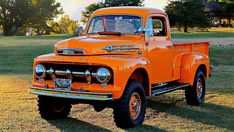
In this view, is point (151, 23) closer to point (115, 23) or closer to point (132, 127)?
point (115, 23)

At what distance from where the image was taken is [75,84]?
26.2ft

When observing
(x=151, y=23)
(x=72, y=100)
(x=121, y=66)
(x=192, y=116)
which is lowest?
(x=192, y=116)

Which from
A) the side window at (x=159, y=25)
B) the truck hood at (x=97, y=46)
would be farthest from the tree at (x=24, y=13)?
the truck hood at (x=97, y=46)

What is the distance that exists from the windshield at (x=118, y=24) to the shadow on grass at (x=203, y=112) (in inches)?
75.8

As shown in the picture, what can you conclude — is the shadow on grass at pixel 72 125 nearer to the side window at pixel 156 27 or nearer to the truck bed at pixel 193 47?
the side window at pixel 156 27

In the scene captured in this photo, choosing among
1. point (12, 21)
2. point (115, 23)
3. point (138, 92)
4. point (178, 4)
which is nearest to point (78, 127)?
point (138, 92)

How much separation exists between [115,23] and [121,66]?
171 centimetres

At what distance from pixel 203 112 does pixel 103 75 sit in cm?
300

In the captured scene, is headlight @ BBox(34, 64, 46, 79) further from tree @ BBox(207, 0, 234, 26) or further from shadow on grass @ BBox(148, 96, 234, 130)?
tree @ BBox(207, 0, 234, 26)

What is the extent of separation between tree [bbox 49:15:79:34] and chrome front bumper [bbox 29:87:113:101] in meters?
71.6

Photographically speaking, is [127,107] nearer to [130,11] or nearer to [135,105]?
[135,105]

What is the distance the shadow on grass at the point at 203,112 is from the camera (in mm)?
8758

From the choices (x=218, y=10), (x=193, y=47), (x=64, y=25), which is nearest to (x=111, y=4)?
(x=64, y=25)

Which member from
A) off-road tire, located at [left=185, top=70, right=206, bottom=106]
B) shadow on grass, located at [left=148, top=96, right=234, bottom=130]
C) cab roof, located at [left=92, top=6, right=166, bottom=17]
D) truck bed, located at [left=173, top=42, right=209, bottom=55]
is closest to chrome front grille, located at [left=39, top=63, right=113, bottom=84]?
cab roof, located at [left=92, top=6, right=166, bottom=17]
